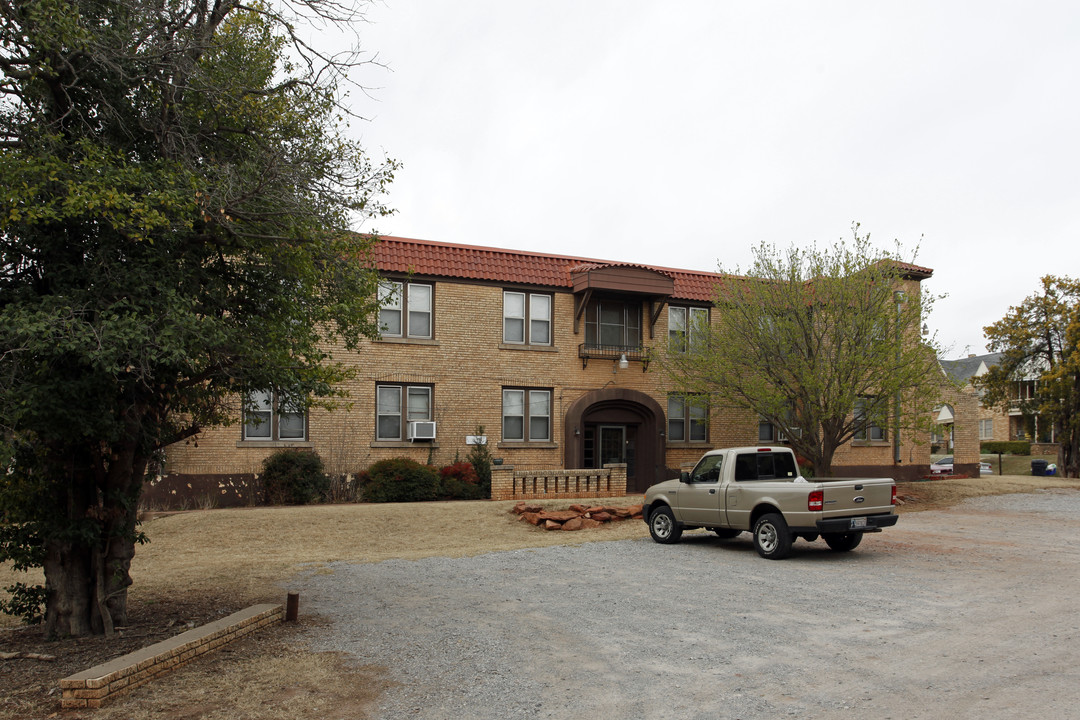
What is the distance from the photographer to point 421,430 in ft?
75.8

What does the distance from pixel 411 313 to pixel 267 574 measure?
40.9 feet

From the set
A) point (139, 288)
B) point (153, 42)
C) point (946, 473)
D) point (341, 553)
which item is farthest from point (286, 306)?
point (946, 473)

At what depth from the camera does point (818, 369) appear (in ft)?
70.4

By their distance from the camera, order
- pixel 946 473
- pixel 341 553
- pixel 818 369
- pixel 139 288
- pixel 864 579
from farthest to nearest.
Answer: pixel 946 473
pixel 818 369
pixel 341 553
pixel 864 579
pixel 139 288

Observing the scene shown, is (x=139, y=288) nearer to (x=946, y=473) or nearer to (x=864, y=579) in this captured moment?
(x=864, y=579)

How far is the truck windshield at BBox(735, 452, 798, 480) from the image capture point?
14.1 m

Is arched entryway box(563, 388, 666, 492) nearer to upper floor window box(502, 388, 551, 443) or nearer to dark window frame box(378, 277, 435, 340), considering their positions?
upper floor window box(502, 388, 551, 443)

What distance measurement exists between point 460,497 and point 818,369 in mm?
9777

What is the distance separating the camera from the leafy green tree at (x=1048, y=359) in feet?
114

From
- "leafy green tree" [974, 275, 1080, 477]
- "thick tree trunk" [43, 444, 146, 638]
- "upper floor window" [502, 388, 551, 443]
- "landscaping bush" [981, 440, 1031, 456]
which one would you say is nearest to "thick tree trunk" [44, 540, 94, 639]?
"thick tree trunk" [43, 444, 146, 638]

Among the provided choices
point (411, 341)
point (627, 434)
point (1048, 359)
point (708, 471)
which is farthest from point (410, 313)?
point (1048, 359)

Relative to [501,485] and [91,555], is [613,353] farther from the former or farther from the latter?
[91,555]

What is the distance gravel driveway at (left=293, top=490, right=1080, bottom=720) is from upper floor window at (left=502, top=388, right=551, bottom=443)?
1076 cm

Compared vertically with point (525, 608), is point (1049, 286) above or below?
above
